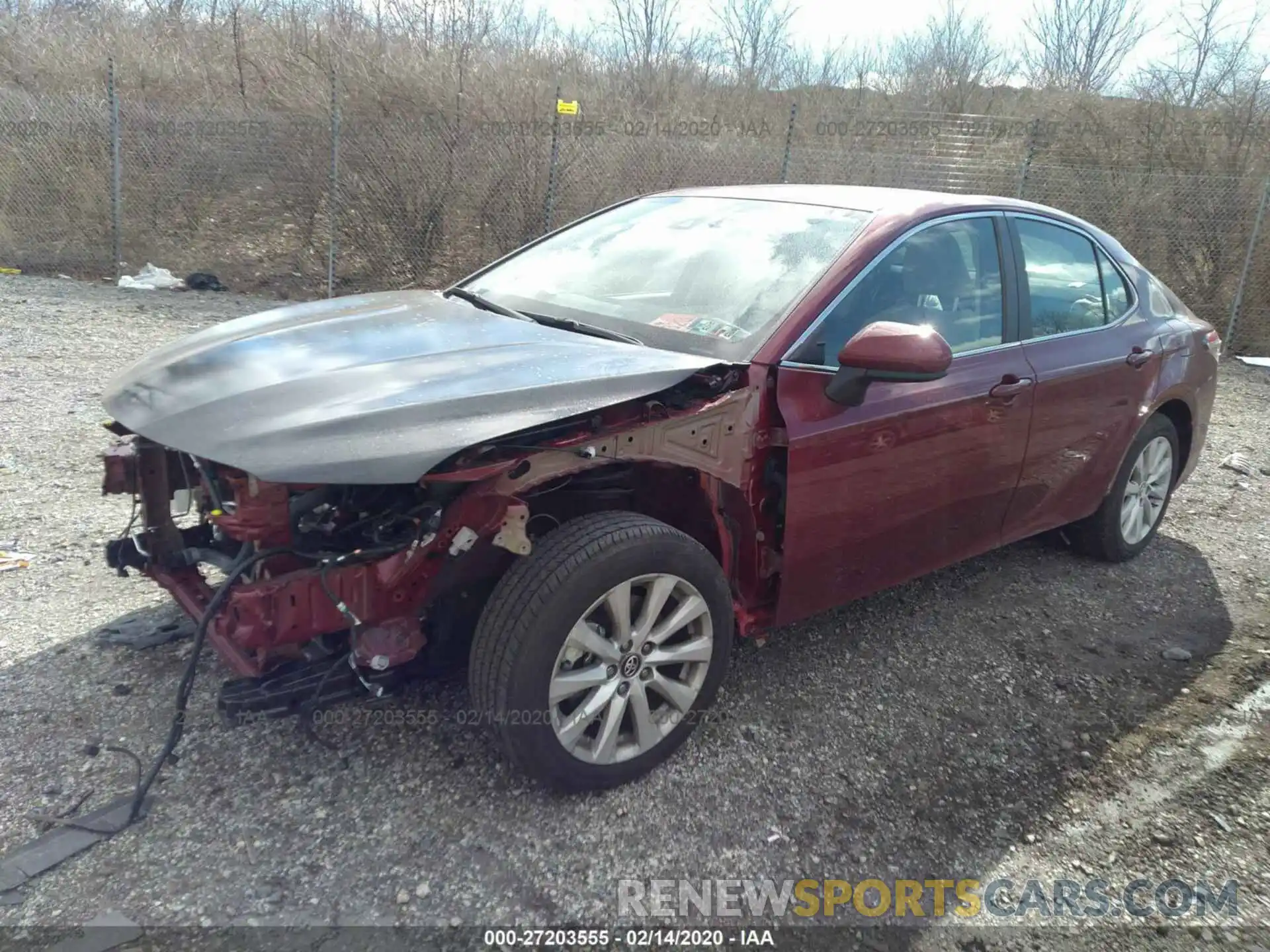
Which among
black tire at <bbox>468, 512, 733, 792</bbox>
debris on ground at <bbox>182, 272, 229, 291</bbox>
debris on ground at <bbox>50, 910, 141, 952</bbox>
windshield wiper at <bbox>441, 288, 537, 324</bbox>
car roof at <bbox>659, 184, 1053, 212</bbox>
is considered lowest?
debris on ground at <bbox>50, 910, 141, 952</bbox>

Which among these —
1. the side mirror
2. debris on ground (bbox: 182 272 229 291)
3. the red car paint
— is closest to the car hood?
the red car paint

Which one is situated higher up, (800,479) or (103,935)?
(800,479)

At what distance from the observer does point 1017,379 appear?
359 cm

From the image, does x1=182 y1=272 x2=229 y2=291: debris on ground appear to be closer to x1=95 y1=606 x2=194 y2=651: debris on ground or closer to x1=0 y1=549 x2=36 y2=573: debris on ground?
x1=0 y1=549 x2=36 y2=573: debris on ground

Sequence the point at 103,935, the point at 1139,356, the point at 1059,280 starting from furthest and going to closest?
the point at 1139,356 < the point at 1059,280 < the point at 103,935

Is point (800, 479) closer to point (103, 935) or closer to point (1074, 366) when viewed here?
point (1074, 366)

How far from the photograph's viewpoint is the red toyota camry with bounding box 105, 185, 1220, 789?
2467 mm

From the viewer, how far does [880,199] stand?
3.57 m

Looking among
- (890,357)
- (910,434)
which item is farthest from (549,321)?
(910,434)

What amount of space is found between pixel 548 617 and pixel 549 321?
1233 millimetres

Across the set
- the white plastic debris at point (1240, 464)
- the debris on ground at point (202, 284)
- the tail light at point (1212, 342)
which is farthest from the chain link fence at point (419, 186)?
the tail light at point (1212, 342)

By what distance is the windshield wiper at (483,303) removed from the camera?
11.1 feet

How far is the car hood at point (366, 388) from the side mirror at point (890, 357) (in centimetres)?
45

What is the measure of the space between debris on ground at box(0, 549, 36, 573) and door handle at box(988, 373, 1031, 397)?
12.8 feet
